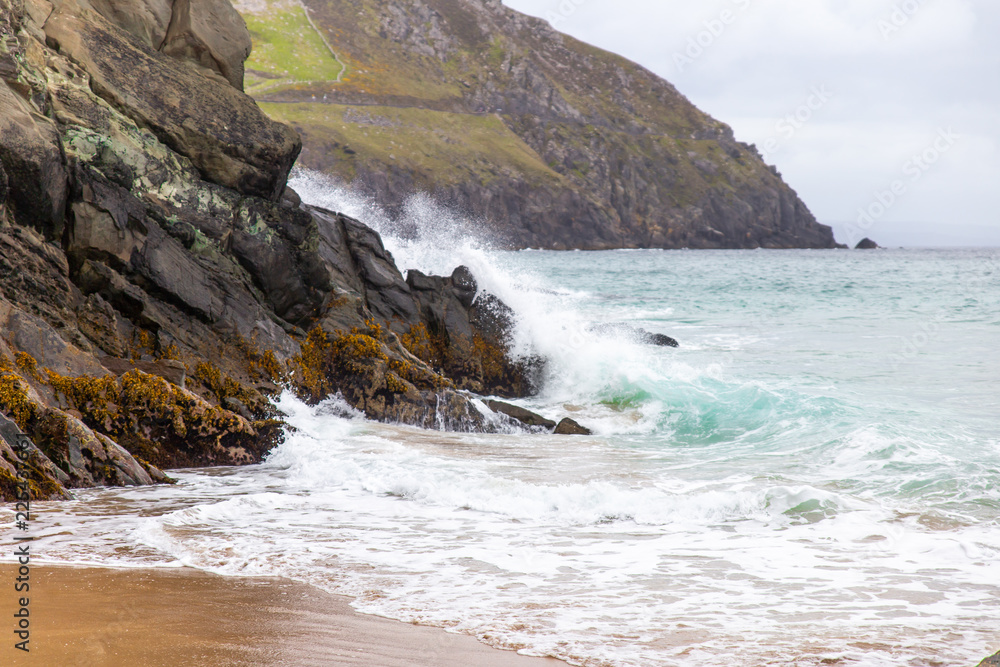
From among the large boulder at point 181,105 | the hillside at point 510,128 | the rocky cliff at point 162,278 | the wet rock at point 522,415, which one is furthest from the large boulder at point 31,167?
the hillside at point 510,128

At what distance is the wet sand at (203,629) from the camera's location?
372 centimetres

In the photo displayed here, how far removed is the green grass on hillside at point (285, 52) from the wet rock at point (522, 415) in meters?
137

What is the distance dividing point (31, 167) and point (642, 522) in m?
8.08

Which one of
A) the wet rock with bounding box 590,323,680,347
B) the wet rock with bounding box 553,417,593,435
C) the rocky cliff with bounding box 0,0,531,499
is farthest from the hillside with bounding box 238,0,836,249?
the wet rock with bounding box 553,417,593,435

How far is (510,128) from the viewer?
485 ft

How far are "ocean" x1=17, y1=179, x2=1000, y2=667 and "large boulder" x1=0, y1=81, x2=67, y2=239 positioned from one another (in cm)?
373

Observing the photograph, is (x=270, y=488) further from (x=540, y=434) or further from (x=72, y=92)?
(x=72, y=92)

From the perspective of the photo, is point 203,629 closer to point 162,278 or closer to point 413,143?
point 162,278

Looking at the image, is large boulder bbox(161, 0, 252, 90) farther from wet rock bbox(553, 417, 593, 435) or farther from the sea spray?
wet rock bbox(553, 417, 593, 435)

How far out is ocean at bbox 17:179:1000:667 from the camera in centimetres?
458

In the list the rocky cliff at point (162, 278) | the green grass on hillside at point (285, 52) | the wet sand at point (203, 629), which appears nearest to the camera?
the wet sand at point (203, 629)

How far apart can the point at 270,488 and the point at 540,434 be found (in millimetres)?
4723

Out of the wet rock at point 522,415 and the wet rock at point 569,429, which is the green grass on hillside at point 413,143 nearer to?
the wet rock at point 522,415

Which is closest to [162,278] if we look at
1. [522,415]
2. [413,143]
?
[522,415]
